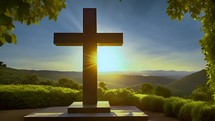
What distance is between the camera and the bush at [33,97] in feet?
62.1

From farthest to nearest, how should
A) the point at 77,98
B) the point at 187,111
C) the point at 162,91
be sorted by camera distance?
the point at 162,91 < the point at 77,98 < the point at 187,111

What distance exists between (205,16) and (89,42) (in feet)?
24.2

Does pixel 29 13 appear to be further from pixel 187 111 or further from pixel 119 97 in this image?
pixel 119 97

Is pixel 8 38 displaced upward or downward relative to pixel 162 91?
upward

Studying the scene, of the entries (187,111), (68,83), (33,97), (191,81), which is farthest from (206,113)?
(191,81)

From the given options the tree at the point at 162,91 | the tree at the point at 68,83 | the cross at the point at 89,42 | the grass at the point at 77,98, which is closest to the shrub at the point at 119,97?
the grass at the point at 77,98

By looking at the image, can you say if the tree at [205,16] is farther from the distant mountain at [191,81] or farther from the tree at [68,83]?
the distant mountain at [191,81]

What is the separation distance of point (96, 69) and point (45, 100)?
7644mm

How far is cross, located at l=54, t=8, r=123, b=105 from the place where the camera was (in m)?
13.4

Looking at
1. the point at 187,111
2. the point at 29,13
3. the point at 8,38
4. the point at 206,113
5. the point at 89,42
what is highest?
the point at 89,42

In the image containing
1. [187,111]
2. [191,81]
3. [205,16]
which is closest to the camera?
[205,16]

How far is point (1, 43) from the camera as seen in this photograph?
491 centimetres

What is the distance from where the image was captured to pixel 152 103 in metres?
16.2

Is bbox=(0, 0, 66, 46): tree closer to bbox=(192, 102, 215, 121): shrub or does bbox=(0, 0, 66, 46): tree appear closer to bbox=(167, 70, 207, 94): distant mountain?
bbox=(192, 102, 215, 121): shrub
